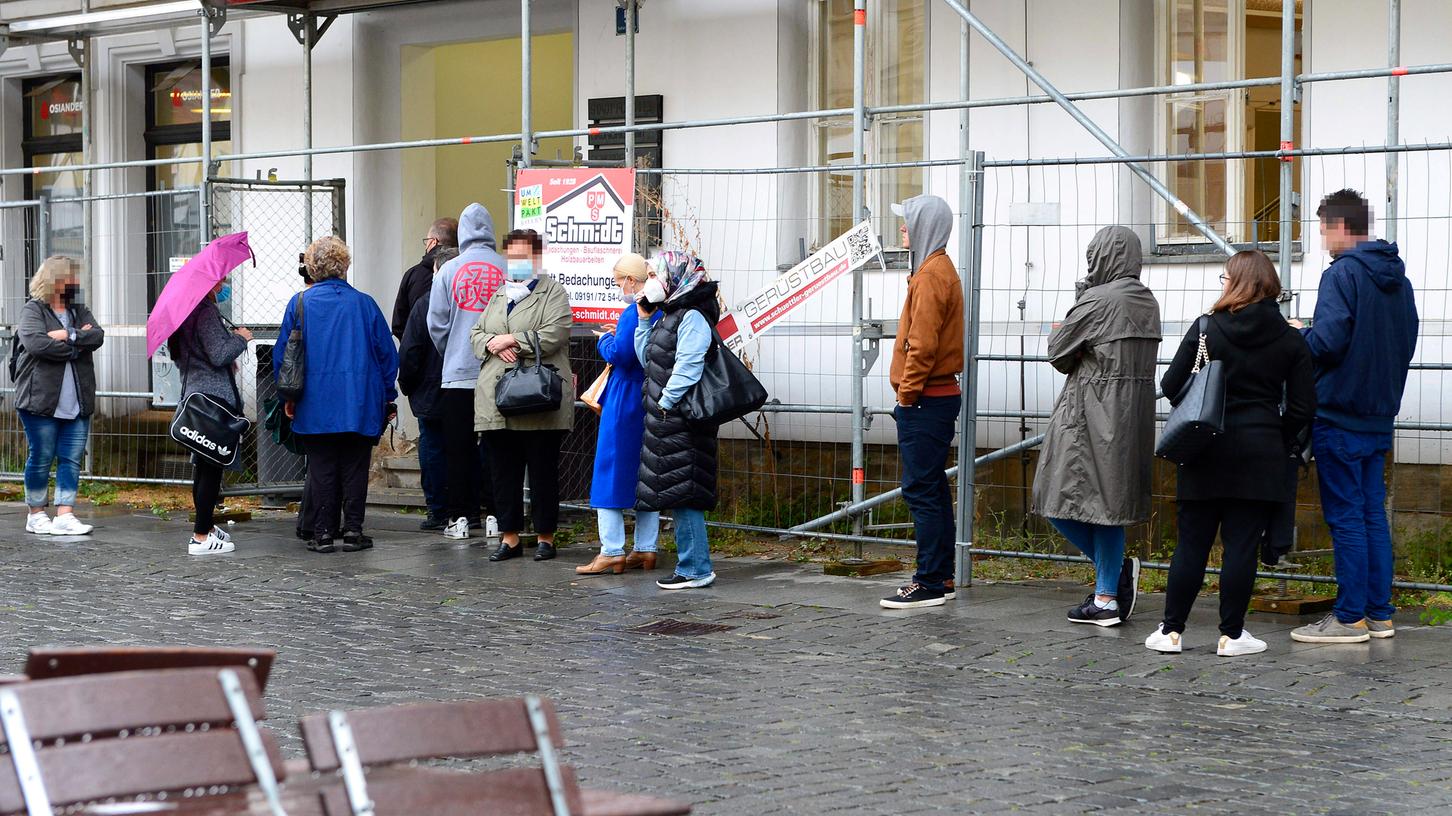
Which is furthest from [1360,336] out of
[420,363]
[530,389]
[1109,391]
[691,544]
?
[420,363]

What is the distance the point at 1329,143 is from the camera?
10.2 metres

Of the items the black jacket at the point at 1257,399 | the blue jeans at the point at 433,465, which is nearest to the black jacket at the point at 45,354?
the blue jeans at the point at 433,465

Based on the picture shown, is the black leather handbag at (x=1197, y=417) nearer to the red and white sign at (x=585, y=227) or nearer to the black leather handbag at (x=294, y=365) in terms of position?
the red and white sign at (x=585, y=227)

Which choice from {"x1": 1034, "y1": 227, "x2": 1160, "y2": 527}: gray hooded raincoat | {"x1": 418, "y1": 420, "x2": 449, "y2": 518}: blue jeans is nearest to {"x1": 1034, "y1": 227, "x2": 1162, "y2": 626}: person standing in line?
{"x1": 1034, "y1": 227, "x2": 1160, "y2": 527}: gray hooded raincoat

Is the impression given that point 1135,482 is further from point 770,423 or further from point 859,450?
point 770,423

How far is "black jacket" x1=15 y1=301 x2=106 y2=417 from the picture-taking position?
460 inches

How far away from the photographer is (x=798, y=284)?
33.4 feet

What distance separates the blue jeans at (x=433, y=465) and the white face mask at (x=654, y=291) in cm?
285

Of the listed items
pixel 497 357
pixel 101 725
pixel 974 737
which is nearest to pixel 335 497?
pixel 497 357

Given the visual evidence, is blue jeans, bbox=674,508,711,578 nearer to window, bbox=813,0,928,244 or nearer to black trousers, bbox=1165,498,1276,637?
black trousers, bbox=1165,498,1276,637

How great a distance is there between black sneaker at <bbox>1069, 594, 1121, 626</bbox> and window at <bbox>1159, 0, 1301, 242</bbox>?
2.90m

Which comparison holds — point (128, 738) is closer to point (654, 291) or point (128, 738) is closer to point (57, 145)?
point (654, 291)

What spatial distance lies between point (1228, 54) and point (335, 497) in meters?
5.97

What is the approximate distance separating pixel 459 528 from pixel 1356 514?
5.86 meters
